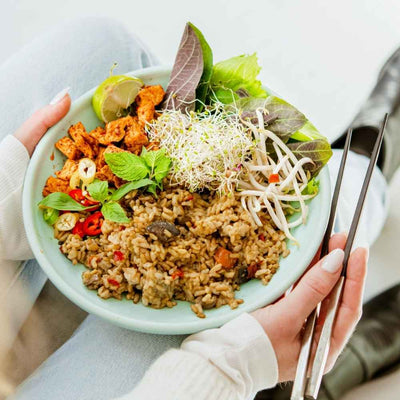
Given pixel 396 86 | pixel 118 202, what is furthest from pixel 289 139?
pixel 396 86

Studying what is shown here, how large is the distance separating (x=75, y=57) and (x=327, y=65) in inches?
67.7

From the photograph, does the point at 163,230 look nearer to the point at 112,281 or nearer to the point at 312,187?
the point at 112,281

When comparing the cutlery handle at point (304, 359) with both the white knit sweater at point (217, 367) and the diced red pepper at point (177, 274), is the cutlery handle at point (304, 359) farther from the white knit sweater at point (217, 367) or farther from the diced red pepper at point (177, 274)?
the diced red pepper at point (177, 274)

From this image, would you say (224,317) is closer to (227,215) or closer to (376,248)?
(227,215)

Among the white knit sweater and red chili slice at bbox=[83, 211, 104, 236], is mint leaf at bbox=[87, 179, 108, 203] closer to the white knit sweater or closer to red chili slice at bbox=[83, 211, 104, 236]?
red chili slice at bbox=[83, 211, 104, 236]

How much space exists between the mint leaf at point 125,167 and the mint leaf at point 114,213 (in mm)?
94

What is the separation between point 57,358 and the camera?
1575 mm

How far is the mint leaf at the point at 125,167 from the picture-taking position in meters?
1.41

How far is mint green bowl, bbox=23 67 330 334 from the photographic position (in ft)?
4.24

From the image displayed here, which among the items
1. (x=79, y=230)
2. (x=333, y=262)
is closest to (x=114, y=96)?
(x=79, y=230)

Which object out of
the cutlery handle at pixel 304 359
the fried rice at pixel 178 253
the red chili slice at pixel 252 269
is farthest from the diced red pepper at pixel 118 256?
the cutlery handle at pixel 304 359

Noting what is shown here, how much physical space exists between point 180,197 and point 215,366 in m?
0.51

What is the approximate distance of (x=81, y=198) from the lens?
1.46 meters

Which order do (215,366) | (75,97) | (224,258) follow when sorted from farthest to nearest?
1. (75,97)
2. (224,258)
3. (215,366)
